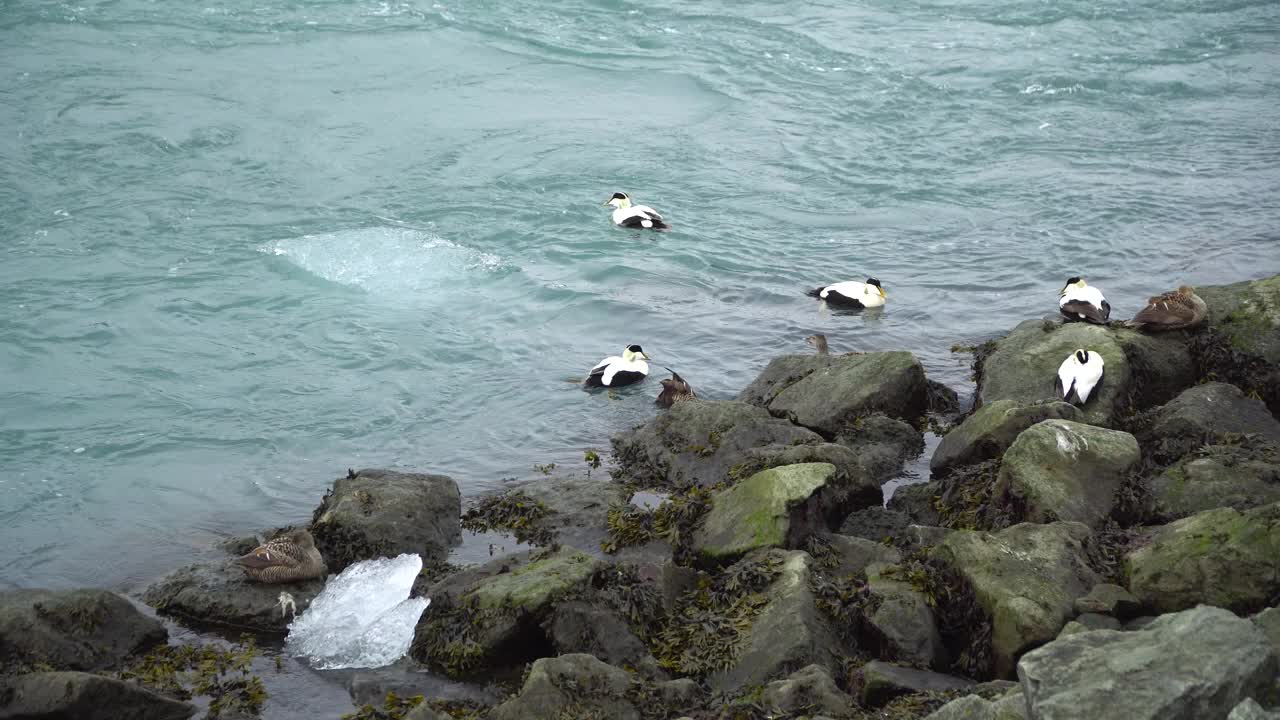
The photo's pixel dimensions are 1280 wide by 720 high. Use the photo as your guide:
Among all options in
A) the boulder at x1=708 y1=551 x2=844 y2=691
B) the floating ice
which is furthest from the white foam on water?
the boulder at x1=708 y1=551 x2=844 y2=691

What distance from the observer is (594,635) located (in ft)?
21.7

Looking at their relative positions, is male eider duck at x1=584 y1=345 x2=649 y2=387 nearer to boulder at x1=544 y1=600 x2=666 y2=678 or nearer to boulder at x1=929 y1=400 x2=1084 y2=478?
boulder at x1=929 y1=400 x2=1084 y2=478

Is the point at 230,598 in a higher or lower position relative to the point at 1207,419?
lower

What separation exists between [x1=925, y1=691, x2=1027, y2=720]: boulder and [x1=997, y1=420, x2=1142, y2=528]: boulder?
8.35 ft

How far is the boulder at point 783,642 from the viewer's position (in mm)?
6184

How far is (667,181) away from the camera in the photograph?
58.7 feet

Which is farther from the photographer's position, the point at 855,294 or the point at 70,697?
the point at 855,294

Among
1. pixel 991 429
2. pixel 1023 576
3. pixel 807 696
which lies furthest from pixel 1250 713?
pixel 991 429

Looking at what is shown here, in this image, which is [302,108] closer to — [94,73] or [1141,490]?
[94,73]

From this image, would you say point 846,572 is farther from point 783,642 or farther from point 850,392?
point 850,392

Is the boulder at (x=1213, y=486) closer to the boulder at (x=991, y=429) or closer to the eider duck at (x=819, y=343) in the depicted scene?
the boulder at (x=991, y=429)

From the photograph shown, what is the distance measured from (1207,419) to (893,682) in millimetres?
3912

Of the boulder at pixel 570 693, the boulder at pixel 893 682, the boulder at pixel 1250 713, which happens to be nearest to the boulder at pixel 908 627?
the boulder at pixel 893 682

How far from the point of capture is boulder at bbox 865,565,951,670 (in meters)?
6.25
